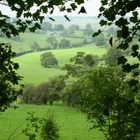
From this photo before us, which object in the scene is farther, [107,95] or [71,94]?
[71,94]

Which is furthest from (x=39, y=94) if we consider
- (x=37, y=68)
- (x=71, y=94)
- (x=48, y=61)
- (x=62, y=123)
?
(x=48, y=61)

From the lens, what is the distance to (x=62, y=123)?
7731 cm

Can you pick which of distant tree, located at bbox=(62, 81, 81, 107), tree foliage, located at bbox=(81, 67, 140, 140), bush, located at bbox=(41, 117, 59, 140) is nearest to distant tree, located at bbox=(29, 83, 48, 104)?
distant tree, located at bbox=(62, 81, 81, 107)

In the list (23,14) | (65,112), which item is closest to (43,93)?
(65,112)

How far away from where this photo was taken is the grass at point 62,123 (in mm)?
64250

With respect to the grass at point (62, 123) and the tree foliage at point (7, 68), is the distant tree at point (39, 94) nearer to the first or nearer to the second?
the grass at point (62, 123)

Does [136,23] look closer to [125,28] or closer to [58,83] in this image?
[125,28]

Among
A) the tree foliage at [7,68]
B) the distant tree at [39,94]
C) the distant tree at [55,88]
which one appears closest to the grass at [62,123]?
the distant tree at [55,88]

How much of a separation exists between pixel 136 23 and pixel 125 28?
1.50ft

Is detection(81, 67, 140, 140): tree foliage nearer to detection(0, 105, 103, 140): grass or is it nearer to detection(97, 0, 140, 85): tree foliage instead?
detection(97, 0, 140, 85): tree foliage

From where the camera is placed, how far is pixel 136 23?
5406 millimetres

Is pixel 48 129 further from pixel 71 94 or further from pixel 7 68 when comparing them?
pixel 71 94

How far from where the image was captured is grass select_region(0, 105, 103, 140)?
64.2m

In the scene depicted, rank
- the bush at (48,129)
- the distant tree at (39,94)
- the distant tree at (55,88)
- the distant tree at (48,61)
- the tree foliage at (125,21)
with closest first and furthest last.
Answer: the tree foliage at (125,21) → the bush at (48,129) → the distant tree at (55,88) → the distant tree at (39,94) → the distant tree at (48,61)
